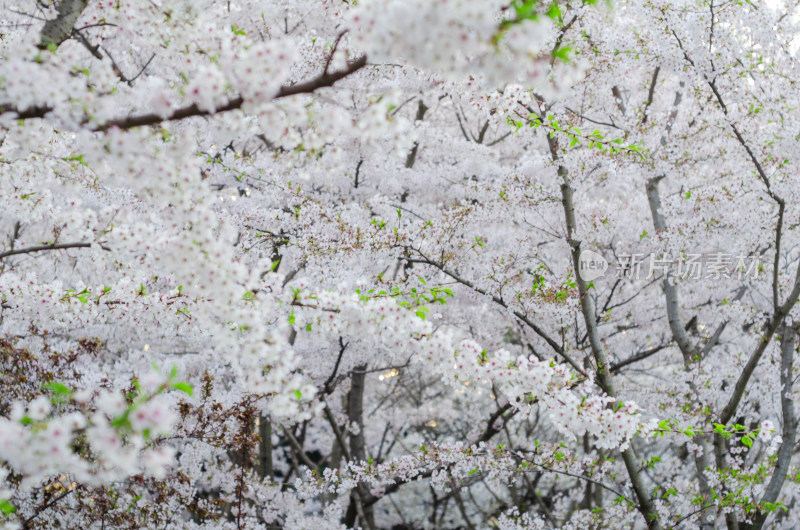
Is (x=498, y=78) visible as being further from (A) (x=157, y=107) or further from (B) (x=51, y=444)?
(B) (x=51, y=444)

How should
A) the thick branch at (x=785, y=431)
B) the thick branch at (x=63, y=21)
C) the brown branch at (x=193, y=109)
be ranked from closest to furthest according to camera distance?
the brown branch at (x=193, y=109), the thick branch at (x=63, y=21), the thick branch at (x=785, y=431)

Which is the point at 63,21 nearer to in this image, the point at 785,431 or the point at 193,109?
the point at 193,109

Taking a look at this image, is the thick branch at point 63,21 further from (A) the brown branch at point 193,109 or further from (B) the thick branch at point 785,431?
(B) the thick branch at point 785,431

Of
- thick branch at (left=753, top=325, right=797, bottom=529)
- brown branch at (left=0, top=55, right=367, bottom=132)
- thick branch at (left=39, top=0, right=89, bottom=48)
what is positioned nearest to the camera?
brown branch at (left=0, top=55, right=367, bottom=132)

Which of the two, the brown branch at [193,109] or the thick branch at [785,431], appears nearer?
the brown branch at [193,109]

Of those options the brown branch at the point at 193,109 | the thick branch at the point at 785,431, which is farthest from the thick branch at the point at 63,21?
the thick branch at the point at 785,431

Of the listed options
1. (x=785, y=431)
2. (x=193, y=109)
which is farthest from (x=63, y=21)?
(x=785, y=431)

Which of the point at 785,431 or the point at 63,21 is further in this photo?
the point at 785,431

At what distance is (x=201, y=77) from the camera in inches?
83.3

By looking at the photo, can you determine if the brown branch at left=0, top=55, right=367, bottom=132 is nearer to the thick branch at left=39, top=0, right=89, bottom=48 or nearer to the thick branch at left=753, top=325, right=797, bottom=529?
the thick branch at left=39, top=0, right=89, bottom=48

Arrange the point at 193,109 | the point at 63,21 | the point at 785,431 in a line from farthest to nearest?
the point at 785,431
the point at 63,21
the point at 193,109

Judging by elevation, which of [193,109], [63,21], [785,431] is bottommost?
[193,109]

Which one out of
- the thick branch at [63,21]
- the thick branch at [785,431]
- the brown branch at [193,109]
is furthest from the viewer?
the thick branch at [785,431]

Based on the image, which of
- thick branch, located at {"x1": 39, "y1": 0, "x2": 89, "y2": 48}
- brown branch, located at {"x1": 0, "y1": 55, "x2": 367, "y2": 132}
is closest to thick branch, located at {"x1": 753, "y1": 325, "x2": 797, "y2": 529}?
brown branch, located at {"x1": 0, "y1": 55, "x2": 367, "y2": 132}
